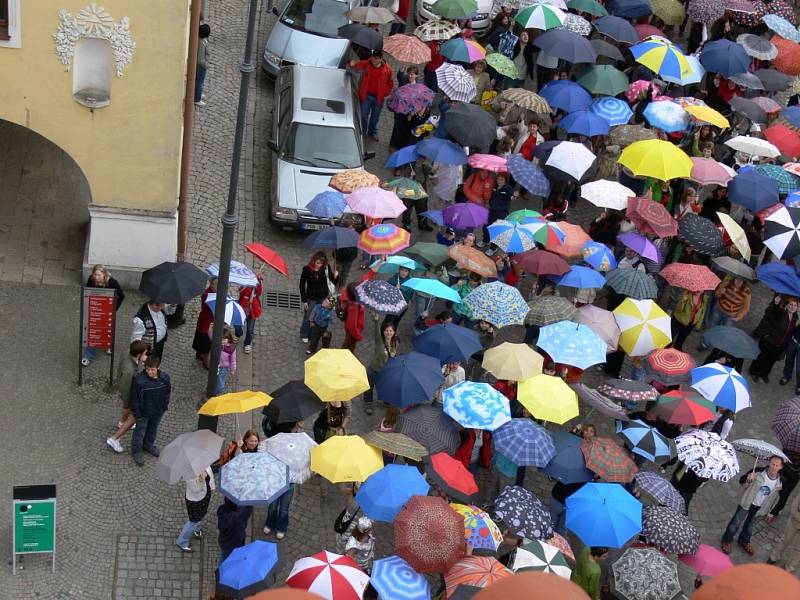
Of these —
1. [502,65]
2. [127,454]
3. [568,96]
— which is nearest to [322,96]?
[502,65]

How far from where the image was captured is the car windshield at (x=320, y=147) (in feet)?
63.3

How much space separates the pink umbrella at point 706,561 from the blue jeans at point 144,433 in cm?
629

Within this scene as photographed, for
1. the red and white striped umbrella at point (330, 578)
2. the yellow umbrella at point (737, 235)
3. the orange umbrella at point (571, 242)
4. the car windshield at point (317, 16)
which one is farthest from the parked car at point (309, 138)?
the red and white striped umbrella at point (330, 578)

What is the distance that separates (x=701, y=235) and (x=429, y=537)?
8.40 metres

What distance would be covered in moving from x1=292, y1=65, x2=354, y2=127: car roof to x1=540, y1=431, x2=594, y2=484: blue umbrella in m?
8.42

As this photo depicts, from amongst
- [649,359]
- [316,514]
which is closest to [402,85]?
[649,359]

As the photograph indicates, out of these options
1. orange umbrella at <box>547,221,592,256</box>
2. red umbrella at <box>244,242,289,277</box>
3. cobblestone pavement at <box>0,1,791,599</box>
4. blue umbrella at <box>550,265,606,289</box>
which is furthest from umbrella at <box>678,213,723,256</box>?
red umbrella at <box>244,242,289,277</box>

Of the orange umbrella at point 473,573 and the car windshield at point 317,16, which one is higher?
the car windshield at point 317,16

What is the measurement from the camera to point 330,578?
35.4ft

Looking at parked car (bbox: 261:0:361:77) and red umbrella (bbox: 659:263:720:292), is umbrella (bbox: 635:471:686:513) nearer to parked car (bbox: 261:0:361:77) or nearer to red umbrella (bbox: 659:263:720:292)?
red umbrella (bbox: 659:263:720:292)

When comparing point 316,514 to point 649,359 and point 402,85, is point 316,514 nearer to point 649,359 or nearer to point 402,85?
point 649,359

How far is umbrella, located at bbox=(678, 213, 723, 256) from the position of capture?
17609mm

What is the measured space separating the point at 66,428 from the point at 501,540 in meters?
5.74

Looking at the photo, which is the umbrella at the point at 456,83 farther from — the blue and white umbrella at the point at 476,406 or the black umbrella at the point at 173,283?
the blue and white umbrella at the point at 476,406
